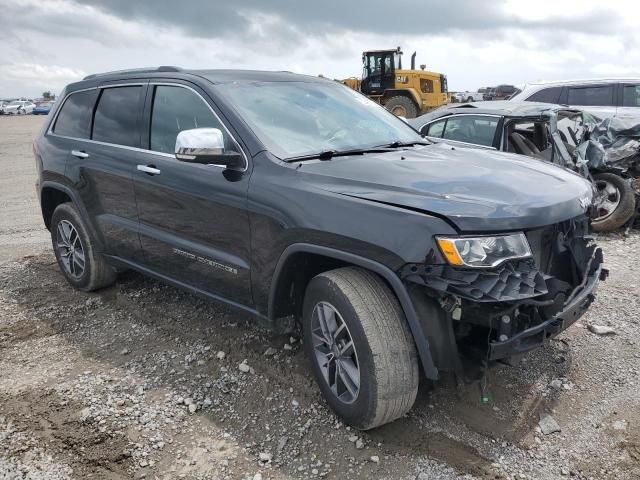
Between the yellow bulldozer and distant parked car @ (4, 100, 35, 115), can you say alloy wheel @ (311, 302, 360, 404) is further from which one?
distant parked car @ (4, 100, 35, 115)

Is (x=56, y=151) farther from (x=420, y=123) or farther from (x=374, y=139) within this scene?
(x=420, y=123)

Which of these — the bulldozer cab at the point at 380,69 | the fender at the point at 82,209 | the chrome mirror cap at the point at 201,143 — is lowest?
the fender at the point at 82,209

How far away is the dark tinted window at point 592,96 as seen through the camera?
9.59 m

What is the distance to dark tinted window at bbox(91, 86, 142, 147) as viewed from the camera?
3932 mm

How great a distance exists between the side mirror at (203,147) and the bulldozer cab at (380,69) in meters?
17.4

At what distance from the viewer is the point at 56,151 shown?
4.68 metres

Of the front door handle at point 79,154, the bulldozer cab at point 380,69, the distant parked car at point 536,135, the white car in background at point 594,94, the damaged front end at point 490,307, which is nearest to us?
the damaged front end at point 490,307

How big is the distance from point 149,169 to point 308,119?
45.7 inches

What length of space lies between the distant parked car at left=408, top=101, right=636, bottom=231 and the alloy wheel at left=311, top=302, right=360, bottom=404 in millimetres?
3600

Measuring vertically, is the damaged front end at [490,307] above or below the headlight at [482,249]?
below

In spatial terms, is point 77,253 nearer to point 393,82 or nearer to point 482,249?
point 482,249

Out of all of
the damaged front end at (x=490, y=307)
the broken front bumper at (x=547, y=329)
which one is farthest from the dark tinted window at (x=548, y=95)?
the damaged front end at (x=490, y=307)

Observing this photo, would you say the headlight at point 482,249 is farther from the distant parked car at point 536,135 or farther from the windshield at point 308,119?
the distant parked car at point 536,135

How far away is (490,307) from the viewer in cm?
235
